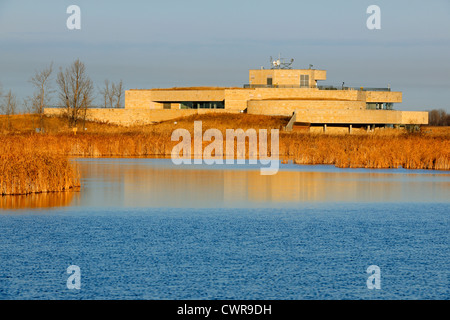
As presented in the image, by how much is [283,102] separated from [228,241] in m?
60.2

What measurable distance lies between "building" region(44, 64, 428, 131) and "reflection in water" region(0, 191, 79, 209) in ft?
163

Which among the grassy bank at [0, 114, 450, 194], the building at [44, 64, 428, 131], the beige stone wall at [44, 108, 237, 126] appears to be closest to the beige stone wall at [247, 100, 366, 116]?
the building at [44, 64, 428, 131]

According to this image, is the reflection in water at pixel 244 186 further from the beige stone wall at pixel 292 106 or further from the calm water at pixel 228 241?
the beige stone wall at pixel 292 106

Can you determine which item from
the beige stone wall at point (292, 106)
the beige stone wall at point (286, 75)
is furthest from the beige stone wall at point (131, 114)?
the beige stone wall at point (286, 75)

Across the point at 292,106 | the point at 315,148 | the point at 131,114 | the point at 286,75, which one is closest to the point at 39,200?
the point at 315,148

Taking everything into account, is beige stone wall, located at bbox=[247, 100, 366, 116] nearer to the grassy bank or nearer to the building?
the building

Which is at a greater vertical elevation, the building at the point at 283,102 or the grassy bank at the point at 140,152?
the building at the point at 283,102

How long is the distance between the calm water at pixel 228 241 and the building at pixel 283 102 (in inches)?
Result: 1888

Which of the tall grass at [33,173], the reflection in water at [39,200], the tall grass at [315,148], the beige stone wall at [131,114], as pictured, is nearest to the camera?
the reflection in water at [39,200]

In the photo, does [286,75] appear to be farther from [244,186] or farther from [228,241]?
[228,241]

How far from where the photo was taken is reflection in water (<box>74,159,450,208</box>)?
19672 mm

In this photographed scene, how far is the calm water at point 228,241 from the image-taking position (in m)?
10.1

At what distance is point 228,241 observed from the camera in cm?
1335

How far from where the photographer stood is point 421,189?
22.4m
